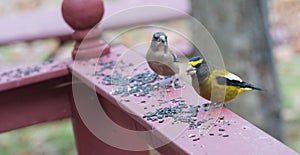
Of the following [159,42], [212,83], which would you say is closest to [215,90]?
[212,83]

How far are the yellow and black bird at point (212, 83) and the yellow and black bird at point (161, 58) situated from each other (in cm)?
22

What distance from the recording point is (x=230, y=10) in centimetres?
424

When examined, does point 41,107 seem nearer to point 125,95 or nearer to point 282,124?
point 125,95

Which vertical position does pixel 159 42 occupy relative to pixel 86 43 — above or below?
above

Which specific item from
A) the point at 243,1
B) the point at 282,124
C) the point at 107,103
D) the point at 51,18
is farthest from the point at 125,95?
the point at 51,18

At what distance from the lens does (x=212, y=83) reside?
1930mm

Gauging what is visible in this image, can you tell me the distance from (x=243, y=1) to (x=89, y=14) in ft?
5.84

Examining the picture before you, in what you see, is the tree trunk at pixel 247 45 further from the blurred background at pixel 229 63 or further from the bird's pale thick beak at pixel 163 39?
the bird's pale thick beak at pixel 163 39

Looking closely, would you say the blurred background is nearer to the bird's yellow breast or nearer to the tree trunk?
the tree trunk

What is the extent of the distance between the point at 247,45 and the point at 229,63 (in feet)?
0.59

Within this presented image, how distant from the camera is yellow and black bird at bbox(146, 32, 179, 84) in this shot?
220 centimetres

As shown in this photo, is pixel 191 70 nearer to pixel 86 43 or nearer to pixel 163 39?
pixel 163 39

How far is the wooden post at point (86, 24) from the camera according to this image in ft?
8.63

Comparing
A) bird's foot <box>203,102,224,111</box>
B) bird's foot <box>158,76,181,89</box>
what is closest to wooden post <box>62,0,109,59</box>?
bird's foot <box>158,76,181,89</box>
